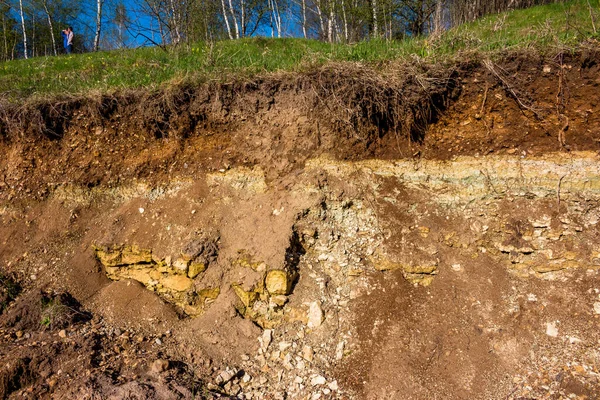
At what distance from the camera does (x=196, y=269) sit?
4035 mm

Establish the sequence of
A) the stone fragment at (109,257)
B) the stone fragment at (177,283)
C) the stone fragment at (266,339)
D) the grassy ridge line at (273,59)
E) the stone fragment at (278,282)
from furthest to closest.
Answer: the stone fragment at (109,257)
the grassy ridge line at (273,59)
the stone fragment at (177,283)
the stone fragment at (278,282)
the stone fragment at (266,339)

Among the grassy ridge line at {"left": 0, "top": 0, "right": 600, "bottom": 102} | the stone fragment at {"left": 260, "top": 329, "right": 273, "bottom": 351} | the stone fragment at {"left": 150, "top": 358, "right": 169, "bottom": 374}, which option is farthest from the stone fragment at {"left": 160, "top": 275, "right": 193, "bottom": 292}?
the grassy ridge line at {"left": 0, "top": 0, "right": 600, "bottom": 102}

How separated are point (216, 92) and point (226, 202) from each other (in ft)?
4.37

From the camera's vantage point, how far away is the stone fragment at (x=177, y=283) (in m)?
4.05

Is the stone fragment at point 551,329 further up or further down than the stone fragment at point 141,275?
further down

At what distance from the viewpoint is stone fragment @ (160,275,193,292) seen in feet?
13.3

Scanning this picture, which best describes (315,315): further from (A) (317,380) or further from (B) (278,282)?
(A) (317,380)

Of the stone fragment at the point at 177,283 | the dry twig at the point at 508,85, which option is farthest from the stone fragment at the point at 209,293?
the dry twig at the point at 508,85

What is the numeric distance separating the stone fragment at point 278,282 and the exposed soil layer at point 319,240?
19mm

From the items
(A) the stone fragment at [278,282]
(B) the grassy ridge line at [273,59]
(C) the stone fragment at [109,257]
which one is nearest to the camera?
(A) the stone fragment at [278,282]

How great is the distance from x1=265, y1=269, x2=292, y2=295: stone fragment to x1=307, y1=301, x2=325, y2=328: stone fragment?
286 mm

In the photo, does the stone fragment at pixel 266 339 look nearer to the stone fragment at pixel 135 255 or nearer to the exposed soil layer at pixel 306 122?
the stone fragment at pixel 135 255

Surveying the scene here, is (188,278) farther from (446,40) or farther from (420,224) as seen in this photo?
(446,40)

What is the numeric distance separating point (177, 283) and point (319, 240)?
62.8 inches
